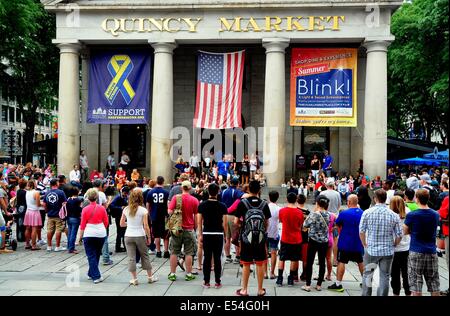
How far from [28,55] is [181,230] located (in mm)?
27376

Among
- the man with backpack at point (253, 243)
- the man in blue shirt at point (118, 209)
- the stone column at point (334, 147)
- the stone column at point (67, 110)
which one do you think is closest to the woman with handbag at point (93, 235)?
the man with backpack at point (253, 243)

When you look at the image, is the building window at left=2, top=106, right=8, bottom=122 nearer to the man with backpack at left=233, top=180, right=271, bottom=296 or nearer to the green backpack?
the green backpack

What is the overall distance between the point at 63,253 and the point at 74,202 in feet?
4.85

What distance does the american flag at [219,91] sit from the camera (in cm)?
2420

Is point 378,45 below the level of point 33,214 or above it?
above

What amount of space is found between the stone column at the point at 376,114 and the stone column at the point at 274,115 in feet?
14.0

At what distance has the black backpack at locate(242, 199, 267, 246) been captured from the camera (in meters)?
7.84

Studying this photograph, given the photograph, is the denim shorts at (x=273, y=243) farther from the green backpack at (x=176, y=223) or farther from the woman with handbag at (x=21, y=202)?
the woman with handbag at (x=21, y=202)

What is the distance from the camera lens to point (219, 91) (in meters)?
24.5

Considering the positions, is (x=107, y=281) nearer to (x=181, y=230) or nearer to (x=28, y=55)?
(x=181, y=230)

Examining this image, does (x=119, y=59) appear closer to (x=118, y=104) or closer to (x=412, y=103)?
(x=118, y=104)

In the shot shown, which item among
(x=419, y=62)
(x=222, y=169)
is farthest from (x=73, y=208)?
(x=419, y=62)
